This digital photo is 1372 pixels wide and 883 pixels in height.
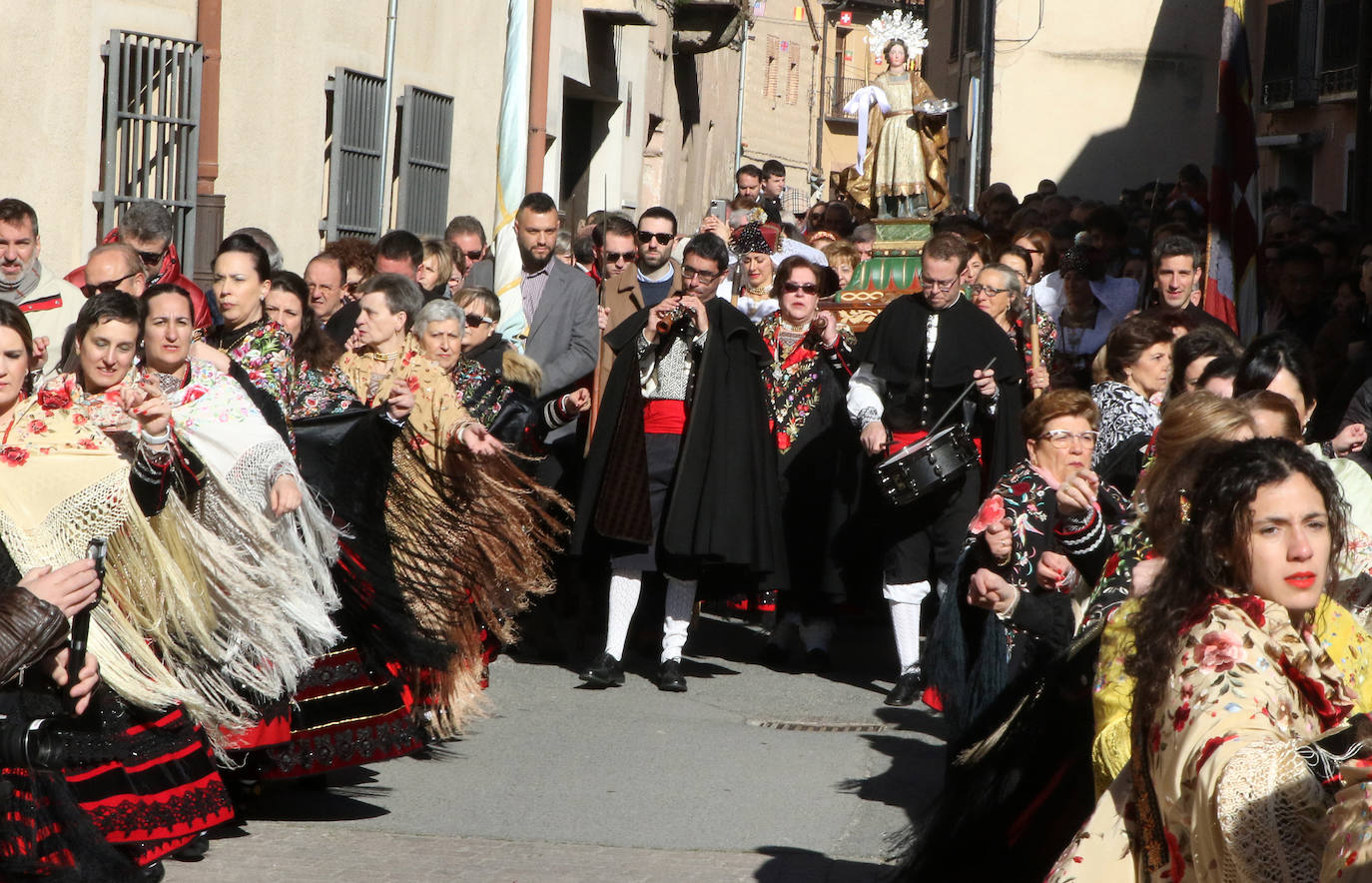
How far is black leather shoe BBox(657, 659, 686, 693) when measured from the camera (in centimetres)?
814

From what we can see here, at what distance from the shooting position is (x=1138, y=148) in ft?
78.0

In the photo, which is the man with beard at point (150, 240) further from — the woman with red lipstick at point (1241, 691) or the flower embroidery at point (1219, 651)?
the flower embroidery at point (1219, 651)

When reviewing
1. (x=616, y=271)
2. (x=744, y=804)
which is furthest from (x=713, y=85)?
(x=744, y=804)

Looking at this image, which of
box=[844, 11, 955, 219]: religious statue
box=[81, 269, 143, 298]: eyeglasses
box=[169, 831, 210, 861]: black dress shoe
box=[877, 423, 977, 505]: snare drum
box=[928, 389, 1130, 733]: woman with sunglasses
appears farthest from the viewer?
box=[844, 11, 955, 219]: religious statue

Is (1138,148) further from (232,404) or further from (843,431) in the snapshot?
(232,404)

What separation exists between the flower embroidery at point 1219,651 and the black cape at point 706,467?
5.09 meters

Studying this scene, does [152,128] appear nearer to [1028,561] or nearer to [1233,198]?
[1233,198]

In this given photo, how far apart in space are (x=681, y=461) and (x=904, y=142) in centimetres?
764

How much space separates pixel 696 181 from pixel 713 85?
296cm

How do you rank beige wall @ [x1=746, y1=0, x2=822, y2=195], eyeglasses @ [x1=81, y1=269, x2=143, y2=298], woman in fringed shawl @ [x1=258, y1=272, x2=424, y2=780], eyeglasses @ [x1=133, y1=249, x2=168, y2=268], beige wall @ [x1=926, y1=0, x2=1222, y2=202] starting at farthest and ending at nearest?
beige wall @ [x1=746, y1=0, x2=822, y2=195] → beige wall @ [x1=926, y1=0, x2=1222, y2=202] → eyeglasses @ [x1=133, y1=249, x2=168, y2=268] → eyeglasses @ [x1=81, y1=269, x2=143, y2=298] → woman in fringed shawl @ [x1=258, y1=272, x2=424, y2=780]

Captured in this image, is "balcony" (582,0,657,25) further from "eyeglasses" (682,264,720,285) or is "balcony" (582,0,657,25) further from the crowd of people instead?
"eyeglasses" (682,264,720,285)

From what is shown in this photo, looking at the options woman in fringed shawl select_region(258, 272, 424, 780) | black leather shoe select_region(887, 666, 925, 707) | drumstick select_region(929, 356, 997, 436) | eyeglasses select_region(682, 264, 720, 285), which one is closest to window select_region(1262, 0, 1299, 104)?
drumstick select_region(929, 356, 997, 436)

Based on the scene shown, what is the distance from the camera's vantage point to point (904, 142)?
15234 millimetres

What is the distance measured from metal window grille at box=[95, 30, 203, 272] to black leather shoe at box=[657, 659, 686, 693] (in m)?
3.95
